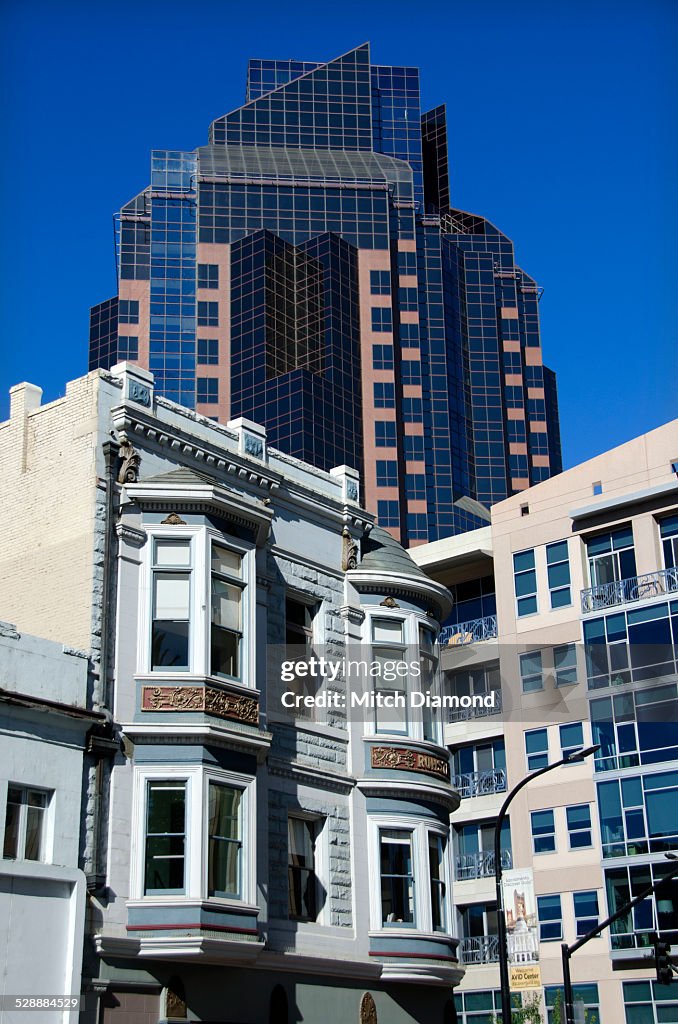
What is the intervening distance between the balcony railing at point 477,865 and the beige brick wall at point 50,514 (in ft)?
106

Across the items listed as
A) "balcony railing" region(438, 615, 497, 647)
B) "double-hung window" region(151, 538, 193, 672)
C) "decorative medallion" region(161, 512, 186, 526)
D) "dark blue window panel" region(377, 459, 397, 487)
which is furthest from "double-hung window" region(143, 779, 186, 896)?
"dark blue window panel" region(377, 459, 397, 487)

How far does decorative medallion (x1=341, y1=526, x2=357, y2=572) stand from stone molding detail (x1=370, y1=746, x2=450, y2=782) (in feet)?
14.6

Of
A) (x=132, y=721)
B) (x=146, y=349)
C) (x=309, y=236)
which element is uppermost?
(x=309, y=236)

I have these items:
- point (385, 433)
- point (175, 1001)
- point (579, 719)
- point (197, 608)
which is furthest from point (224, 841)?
point (385, 433)

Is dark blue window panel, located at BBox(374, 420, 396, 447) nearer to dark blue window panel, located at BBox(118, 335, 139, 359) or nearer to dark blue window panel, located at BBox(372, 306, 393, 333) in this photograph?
dark blue window panel, located at BBox(372, 306, 393, 333)

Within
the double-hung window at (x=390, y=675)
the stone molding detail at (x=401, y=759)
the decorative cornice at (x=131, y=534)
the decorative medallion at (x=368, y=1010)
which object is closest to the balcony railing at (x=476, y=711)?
the double-hung window at (x=390, y=675)

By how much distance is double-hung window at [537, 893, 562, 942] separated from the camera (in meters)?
50.9

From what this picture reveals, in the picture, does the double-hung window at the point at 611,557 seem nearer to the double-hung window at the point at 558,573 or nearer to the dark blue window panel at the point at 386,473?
the double-hung window at the point at 558,573

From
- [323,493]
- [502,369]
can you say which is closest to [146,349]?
[502,369]

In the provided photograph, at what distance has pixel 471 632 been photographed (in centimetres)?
5944

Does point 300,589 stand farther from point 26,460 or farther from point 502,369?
point 502,369

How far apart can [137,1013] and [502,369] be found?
124 meters

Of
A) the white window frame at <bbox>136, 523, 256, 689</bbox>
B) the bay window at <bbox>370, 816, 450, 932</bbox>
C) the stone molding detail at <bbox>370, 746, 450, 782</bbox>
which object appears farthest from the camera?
the stone molding detail at <bbox>370, 746, 450, 782</bbox>

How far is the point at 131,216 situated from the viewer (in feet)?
444
